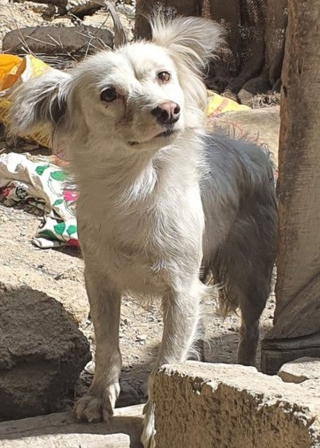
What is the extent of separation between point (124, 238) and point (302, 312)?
3.05 ft

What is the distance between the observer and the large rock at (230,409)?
296 cm

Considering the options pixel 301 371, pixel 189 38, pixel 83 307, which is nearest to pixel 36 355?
pixel 83 307

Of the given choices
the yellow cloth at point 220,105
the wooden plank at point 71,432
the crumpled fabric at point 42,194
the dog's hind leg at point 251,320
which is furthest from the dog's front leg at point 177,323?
the yellow cloth at point 220,105

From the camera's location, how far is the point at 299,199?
13.5ft

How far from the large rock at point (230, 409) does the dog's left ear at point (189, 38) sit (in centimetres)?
131

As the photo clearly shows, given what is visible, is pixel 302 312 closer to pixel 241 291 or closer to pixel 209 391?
pixel 241 291

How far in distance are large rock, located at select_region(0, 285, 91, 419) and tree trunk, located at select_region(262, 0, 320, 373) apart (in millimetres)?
884

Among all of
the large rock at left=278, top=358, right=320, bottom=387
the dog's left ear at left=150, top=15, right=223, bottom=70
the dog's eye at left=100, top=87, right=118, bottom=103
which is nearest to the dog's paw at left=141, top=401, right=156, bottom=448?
the large rock at left=278, top=358, right=320, bottom=387

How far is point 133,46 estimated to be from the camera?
3.86 metres

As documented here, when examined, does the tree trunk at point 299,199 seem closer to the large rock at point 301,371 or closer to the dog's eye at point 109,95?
the large rock at point 301,371

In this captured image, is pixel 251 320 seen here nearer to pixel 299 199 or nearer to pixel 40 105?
pixel 299 199

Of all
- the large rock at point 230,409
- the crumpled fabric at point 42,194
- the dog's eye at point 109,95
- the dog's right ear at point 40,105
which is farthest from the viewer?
the crumpled fabric at point 42,194

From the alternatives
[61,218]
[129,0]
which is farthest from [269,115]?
[129,0]

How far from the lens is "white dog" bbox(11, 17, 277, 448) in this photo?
12.1ft
